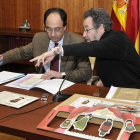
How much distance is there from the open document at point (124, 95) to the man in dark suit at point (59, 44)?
27.9 inches

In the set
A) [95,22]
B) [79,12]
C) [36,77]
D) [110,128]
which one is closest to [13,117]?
[110,128]

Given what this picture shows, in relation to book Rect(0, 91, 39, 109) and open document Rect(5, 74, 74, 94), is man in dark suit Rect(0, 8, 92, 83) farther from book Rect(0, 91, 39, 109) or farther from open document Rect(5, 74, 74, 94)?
book Rect(0, 91, 39, 109)

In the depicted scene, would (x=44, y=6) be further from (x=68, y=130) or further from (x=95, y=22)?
(x=68, y=130)

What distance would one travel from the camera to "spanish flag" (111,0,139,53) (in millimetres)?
3271

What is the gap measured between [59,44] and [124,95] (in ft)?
3.95

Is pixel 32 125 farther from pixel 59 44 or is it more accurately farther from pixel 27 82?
pixel 59 44

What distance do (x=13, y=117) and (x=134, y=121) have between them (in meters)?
0.65

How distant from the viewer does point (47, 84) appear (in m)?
1.95

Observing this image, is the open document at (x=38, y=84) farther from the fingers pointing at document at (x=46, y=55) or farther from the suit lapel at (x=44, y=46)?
the suit lapel at (x=44, y=46)

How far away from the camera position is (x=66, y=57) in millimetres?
2664

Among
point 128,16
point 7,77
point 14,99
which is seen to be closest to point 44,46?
point 7,77

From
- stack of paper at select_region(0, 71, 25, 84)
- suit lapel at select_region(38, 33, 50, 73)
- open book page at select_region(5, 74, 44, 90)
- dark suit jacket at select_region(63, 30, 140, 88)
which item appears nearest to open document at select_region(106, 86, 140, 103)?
dark suit jacket at select_region(63, 30, 140, 88)

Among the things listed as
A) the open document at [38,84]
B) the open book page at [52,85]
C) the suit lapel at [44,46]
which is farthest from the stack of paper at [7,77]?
the suit lapel at [44,46]

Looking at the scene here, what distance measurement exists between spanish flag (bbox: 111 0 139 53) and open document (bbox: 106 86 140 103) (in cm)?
165
